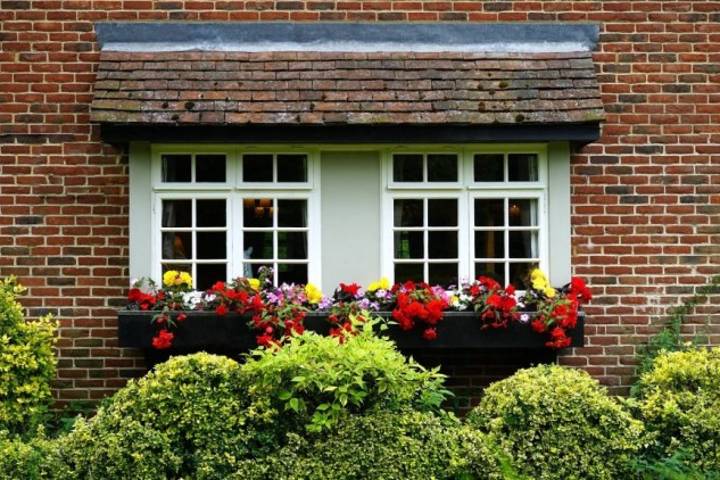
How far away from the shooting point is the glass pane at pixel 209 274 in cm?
737

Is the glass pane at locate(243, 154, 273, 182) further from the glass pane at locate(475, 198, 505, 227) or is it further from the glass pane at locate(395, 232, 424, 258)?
the glass pane at locate(475, 198, 505, 227)

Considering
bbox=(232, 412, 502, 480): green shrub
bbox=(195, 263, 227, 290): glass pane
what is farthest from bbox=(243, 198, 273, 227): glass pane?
bbox=(232, 412, 502, 480): green shrub

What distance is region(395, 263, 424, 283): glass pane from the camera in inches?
292

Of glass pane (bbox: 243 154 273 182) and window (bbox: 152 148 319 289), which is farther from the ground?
glass pane (bbox: 243 154 273 182)

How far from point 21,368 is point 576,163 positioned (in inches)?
192

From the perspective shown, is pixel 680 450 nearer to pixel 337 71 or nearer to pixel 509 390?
pixel 509 390

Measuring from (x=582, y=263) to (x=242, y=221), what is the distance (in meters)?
2.96

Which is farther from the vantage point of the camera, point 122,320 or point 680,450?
point 122,320

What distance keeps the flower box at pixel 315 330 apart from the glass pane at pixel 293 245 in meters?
0.74

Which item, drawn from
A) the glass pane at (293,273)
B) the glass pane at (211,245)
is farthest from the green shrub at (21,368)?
the glass pane at (293,273)

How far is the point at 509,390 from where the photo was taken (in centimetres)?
609

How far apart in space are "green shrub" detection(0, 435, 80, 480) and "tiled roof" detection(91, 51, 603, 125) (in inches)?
100

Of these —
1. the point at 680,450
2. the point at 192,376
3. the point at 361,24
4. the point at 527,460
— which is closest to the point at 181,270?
the point at 192,376

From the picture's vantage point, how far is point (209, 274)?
738 cm
